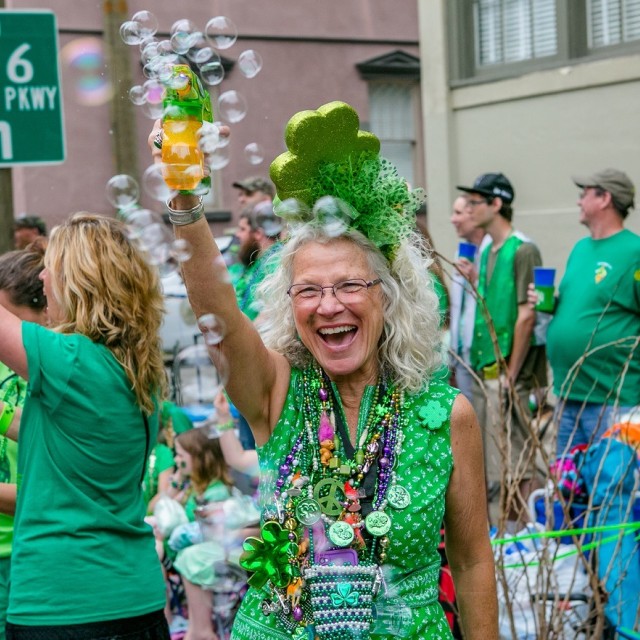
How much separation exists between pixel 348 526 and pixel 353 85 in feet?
54.4

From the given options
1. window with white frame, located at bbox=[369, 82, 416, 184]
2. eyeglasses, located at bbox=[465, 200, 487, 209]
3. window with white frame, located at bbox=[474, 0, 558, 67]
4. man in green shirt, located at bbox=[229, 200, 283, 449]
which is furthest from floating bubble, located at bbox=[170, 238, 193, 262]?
window with white frame, located at bbox=[369, 82, 416, 184]

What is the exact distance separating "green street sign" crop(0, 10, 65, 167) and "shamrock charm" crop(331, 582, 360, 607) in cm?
387

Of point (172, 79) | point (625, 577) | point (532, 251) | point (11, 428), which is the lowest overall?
point (625, 577)

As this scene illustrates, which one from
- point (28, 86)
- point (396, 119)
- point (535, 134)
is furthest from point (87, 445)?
point (396, 119)

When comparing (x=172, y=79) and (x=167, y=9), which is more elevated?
(x=167, y=9)

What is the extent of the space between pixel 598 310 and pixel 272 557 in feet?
12.0

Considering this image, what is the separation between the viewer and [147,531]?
10.6ft

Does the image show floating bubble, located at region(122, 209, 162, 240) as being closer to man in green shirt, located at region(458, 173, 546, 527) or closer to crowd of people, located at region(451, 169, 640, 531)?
crowd of people, located at region(451, 169, 640, 531)

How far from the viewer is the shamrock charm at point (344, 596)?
248 cm

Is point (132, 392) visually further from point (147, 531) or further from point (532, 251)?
point (532, 251)

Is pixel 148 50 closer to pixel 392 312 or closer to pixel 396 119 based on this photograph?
pixel 392 312

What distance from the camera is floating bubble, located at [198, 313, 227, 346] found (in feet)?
8.16

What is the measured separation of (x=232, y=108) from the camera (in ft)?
11.3

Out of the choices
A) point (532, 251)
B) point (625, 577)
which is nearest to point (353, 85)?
point (532, 251)
